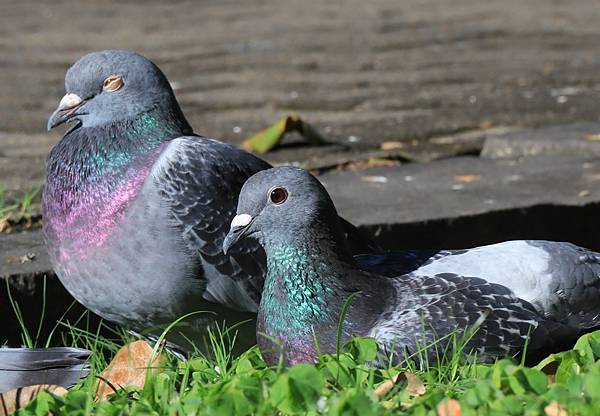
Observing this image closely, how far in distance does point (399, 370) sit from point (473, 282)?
519mm

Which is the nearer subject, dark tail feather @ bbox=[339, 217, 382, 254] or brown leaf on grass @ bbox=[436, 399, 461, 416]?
brown leaf on grass @ bbox=[436, 399, 461, 416]

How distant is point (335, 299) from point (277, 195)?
0.32 metres

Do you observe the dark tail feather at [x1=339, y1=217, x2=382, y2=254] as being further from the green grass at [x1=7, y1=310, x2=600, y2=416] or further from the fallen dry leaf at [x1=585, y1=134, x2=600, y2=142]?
the fallen dry leaf at [x1=585, y1=134, x2=600, y2=142]

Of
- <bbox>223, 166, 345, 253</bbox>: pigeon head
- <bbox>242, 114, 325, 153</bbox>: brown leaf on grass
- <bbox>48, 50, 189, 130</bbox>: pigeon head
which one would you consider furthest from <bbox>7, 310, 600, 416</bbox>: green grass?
<bbox>242, 114, 325, 153</bbox>: brown leaf on grass

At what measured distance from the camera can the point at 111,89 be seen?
4.28 metres

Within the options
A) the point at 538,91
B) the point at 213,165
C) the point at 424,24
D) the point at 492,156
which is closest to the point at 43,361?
the point at 213,165

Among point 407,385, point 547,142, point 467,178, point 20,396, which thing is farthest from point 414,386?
point 547,142

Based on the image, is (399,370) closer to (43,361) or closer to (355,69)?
(43,361)

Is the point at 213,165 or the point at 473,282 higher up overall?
the point at 213,165

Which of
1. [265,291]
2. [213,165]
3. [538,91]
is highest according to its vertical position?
[213,165]

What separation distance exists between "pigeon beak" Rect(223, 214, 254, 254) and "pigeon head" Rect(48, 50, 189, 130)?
2.40 ft

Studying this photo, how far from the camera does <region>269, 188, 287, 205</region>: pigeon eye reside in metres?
3.67

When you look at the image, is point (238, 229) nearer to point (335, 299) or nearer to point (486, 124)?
point (335, 299)

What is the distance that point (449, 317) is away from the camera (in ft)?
11.9
